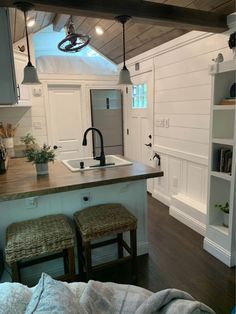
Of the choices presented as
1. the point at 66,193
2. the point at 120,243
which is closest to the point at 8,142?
the point at 66,193

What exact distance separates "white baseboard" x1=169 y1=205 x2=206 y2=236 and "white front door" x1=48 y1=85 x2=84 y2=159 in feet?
7.63

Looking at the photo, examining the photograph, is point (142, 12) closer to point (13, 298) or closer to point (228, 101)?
point (228, 101)

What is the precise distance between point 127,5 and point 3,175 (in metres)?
1.86

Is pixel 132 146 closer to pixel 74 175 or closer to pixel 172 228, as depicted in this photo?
pixel 172 228

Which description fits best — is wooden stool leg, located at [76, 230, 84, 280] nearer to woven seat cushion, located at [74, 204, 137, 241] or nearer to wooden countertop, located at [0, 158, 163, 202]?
woven seat cushion, located at [74, 204, 137, 241]

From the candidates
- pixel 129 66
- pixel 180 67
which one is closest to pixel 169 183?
pixel 180 67

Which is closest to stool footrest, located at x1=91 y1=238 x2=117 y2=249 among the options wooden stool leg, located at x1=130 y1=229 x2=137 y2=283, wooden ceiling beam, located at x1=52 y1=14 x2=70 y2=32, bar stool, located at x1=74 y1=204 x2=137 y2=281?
Answer: bar stool, located at x1=74 y1=204 x2=137 y2=281

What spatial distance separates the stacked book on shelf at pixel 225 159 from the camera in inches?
90.1

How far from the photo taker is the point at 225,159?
2318 millimetres

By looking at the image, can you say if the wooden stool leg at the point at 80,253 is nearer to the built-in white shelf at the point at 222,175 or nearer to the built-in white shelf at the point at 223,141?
the built-in white shelf at the point at 222,175

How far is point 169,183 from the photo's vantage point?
3.70 metres

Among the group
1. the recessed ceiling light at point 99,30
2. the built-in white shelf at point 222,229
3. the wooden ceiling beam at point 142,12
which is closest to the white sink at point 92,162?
the built-in white shelf at point 222,229

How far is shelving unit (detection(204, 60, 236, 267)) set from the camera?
223cm

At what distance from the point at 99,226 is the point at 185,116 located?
2.01 metres
